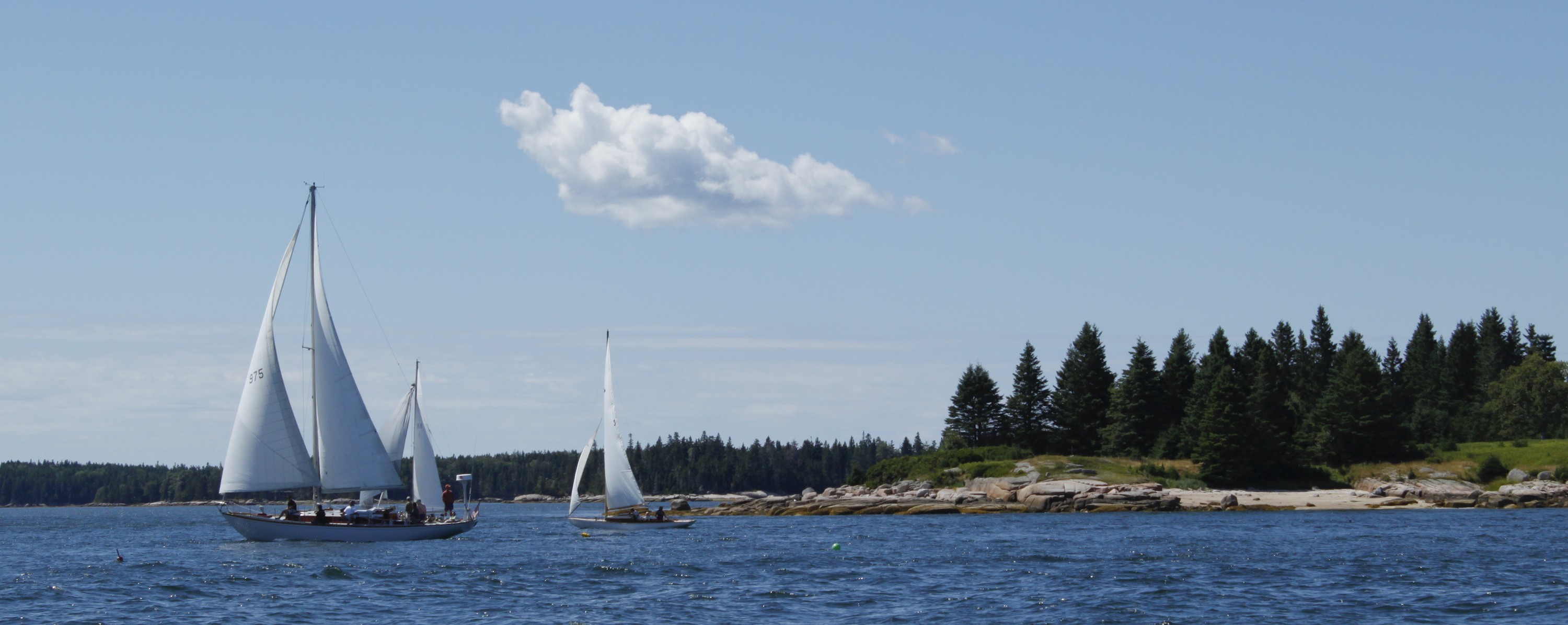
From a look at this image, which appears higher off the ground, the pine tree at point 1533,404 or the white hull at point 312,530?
the pine tree at point 1533,404

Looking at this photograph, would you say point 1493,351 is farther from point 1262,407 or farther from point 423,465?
point 423,465

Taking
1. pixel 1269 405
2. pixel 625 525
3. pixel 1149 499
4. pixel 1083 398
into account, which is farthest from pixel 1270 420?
pixel 625 525

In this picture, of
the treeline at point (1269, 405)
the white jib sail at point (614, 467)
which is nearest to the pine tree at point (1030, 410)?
the treeline at point (1269, 405)

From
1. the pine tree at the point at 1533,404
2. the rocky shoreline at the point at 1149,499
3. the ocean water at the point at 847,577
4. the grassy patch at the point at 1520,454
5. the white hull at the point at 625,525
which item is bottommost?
the ocean water at the point at 847,577

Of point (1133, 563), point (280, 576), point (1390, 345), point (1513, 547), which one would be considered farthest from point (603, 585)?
point (1390, 345)

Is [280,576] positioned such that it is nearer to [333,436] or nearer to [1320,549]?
[333,436]

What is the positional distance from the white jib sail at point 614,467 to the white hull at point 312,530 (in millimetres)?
13271

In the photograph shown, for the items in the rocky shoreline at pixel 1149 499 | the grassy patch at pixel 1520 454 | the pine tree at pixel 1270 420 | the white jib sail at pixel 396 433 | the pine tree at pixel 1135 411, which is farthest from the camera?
the pine tree at pixel 1135 411

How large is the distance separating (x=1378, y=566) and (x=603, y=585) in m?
25.6

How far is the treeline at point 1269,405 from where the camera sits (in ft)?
325

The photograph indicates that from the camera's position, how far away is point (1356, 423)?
105m

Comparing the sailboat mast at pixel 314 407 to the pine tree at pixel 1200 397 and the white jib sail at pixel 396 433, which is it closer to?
the white jib sail at pixel 396 433

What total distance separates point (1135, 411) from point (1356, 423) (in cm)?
1794

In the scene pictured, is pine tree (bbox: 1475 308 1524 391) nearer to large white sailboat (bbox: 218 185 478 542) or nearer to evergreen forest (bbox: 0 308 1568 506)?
evergreen forest (bbox: 0 308 1568 506)
